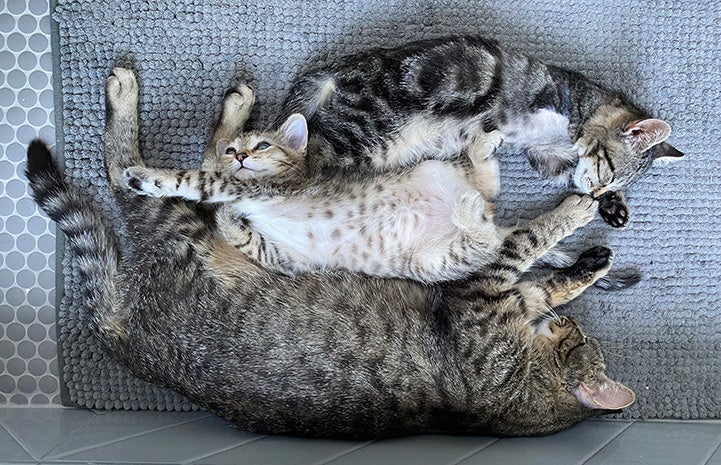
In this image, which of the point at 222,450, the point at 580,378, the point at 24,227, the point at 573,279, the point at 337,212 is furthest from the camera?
the point at 24,227

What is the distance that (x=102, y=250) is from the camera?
196 centimetres

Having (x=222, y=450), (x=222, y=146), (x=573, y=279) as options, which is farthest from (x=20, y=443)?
(x=573, y=279)

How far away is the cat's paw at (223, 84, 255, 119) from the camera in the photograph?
2.02m

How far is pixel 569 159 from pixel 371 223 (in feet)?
2.12

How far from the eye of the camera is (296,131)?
1818mm

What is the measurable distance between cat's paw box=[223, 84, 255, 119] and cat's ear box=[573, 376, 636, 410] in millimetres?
1250

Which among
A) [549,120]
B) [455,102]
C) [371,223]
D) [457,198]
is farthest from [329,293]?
[549,120]

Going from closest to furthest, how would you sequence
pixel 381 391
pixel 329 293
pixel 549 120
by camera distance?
pixel 381 391 → pixel 329 293 → pixel 549 120

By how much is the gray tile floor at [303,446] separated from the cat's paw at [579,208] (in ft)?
1.97

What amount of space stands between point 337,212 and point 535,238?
58 cm

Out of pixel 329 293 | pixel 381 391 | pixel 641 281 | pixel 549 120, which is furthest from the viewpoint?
pixel 641 281

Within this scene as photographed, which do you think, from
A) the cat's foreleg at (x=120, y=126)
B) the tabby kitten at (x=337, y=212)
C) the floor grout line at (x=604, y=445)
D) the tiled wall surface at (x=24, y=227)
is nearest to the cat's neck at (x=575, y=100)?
the tabby kitten at (x=337, y=212)

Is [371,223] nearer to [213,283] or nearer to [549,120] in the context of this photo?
[213,283]

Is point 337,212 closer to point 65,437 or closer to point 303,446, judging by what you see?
point 303,446
